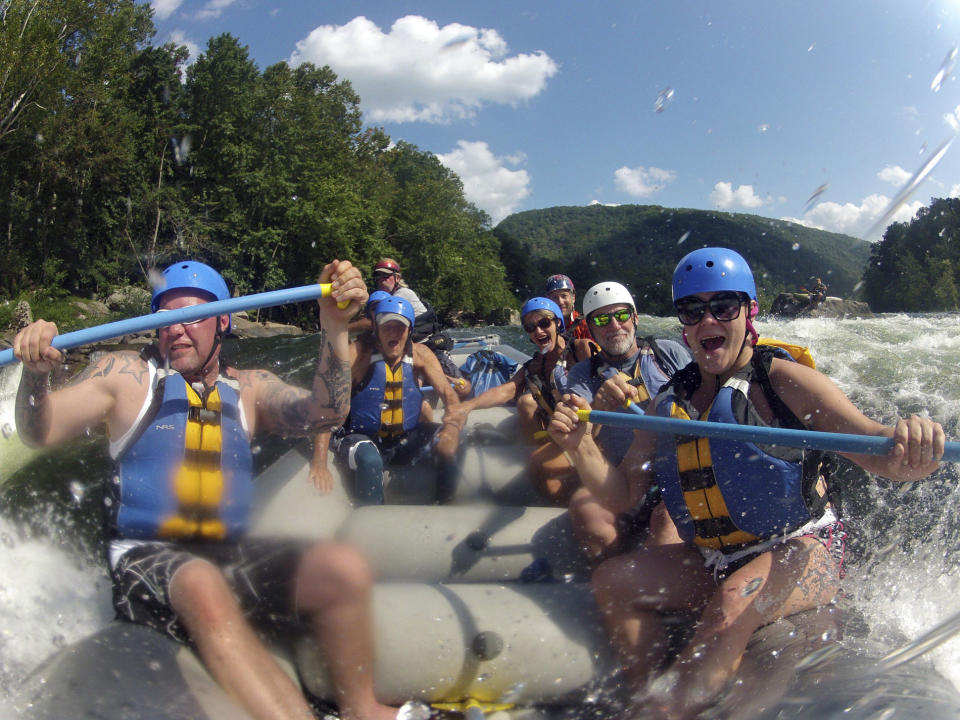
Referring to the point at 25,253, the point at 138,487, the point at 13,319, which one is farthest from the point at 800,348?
the point at 25,253

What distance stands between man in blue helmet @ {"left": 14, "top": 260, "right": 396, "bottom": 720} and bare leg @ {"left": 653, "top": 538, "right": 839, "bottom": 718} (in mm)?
820

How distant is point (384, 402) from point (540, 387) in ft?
2.95

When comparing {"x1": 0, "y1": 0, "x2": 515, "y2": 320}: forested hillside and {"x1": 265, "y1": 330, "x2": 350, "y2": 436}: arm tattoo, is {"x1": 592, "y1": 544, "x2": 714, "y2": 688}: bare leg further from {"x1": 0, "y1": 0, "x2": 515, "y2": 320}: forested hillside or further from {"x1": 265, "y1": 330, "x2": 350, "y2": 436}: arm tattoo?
{"x1": 0, "y1": 0, "x2": 515, "y2": 320}: forested hillside

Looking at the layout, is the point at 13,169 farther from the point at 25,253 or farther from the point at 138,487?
the point at 138,487

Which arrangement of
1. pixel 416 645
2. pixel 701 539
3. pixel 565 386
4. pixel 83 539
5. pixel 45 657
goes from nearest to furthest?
pixel 45 657, pixel 416 645, pixel 701 539, pixel 83 539, pixel 565 386

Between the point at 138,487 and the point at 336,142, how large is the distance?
534 cm

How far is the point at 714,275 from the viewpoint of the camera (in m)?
1.89

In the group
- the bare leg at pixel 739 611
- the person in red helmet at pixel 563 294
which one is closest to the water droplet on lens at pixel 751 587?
the bare leg at pixel 739 611

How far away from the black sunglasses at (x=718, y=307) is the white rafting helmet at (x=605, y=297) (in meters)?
1.20

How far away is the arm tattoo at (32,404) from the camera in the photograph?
179cm

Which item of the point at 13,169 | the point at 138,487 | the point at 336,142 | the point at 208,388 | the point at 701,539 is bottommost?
Answer: the point at 701,539

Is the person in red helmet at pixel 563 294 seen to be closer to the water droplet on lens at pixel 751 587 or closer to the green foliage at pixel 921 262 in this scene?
the water droplet on lens at pixel 751 587

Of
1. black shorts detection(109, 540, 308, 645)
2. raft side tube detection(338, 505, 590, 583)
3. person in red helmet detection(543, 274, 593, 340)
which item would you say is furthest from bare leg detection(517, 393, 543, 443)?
black shorts detection(109, 540, 308, 645)

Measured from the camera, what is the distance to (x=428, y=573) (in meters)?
2.20
